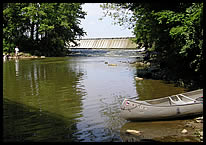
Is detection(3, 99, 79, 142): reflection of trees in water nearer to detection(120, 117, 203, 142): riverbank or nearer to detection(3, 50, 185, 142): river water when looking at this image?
detection(3, 50, 185, 142): river water

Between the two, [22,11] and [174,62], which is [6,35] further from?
[174,62]

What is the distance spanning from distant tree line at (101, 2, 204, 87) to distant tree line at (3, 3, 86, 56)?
106ft

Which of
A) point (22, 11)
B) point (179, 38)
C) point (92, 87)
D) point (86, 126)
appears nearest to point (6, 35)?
point (22, 11)

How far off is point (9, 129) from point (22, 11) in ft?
155

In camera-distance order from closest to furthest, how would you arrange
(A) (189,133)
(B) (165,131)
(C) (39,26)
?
(A) (189,133)
(B) (165,131)
(C) (39,26)

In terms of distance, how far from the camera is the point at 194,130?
9234 millimetres

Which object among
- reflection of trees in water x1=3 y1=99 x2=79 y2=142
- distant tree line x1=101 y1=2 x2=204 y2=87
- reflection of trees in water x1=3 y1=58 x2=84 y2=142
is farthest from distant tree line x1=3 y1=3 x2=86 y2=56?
reflection of trees in water x1=3 y1=99 x2=79 y2=142

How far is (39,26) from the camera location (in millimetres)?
54750

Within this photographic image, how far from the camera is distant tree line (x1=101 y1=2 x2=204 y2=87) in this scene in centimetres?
1399

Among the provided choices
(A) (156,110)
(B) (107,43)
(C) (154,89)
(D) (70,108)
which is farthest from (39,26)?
(A) (156,110)

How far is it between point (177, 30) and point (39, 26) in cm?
4344

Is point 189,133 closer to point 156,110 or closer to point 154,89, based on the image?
point 156,110

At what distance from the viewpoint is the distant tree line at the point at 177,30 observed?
45.9 ft

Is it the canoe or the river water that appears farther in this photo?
the canoe
